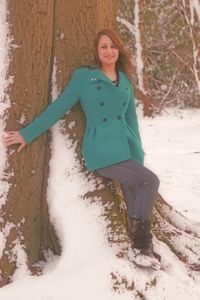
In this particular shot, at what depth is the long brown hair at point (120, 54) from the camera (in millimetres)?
3248

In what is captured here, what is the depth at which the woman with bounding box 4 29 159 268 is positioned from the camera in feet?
10.4

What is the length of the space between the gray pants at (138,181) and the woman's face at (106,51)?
0.61 metres

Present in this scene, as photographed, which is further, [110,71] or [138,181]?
[110,71]

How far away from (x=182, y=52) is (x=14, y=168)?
1284 cm

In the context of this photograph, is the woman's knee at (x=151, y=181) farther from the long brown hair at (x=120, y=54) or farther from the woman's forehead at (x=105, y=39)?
the woman's forehead at (x=105, y=39)

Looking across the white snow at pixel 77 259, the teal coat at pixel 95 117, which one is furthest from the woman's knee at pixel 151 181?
the white snow at pixel 77 259

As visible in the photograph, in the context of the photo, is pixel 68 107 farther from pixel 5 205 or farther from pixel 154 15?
pixel 154 15

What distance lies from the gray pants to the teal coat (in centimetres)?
5

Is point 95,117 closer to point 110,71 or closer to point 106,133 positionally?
point 106,133

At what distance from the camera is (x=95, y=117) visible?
323 cm

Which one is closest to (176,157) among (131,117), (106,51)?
(131,117)

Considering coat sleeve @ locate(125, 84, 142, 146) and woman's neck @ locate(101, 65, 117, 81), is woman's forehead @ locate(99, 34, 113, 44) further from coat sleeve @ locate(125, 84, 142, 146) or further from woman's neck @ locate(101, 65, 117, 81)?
coat sleeve @ locate(125, 84, 142, 146)

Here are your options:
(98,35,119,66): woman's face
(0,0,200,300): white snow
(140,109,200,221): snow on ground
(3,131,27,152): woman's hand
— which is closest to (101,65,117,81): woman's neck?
(98,35,119,66): woman's face

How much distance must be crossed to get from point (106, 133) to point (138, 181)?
329 millimetres
